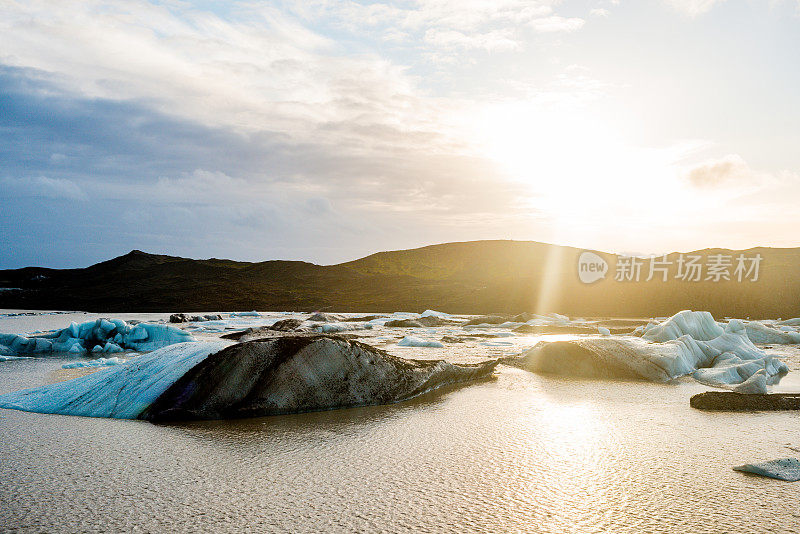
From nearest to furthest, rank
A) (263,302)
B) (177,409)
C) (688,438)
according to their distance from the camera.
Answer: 1. (688,438)
2. (177,409)
3. (263,302)

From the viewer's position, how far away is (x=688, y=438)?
4027mm

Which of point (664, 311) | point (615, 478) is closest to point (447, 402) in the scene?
point (615, 478)

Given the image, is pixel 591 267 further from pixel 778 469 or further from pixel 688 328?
pixel 778 469

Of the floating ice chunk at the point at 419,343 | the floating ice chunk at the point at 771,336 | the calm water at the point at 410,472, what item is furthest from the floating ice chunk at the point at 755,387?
the floating ice chunk at the point at 771,336

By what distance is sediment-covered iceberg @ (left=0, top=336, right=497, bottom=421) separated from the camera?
189 inches

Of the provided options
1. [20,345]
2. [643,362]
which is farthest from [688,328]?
[20,345]

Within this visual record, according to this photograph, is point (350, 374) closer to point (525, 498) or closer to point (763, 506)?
point (525, 498)

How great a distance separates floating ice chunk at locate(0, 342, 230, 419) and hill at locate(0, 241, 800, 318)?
1275 inches

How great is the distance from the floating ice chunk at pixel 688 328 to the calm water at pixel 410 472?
637 cm

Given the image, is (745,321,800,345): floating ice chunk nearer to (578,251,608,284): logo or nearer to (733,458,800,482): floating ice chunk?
(733,458,800,482): floating ice chunk

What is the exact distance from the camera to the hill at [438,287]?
34.6 meters

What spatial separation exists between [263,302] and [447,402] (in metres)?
42.9

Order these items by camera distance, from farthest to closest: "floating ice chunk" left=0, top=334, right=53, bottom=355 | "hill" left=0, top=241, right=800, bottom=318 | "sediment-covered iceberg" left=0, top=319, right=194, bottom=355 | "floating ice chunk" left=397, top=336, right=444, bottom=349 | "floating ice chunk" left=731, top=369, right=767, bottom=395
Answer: "hill" left=0, top=241, right=800, bottom=318 → "floating ice chunk" left=397, top=336, right=444, bottom=349 → "sediment-covered iceberg" left=0, top=319, right=194, bottom=355 → "floating ice chunk" left=0, top=334, right=53, bottom=355 → "floating ice chunk" left=731, top=369, right=767, bottom=395

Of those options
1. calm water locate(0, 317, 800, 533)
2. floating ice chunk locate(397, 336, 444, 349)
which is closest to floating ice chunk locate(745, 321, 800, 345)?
floating ice chunk locate(397, 336, 444, 349)
